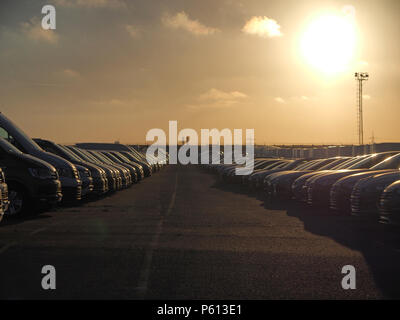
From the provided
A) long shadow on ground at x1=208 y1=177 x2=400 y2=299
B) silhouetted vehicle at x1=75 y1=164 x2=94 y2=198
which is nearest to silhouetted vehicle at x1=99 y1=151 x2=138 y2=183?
silhouetted vehicle at x1=75 y1=164 x2=94 y2=198

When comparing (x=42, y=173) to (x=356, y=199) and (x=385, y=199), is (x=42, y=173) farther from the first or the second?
(x=385, y=199)

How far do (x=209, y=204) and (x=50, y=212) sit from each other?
193 inches

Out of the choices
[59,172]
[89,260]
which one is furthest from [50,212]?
[89,260]

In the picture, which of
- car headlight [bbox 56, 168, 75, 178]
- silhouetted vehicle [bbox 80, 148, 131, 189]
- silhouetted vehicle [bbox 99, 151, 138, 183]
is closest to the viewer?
car headlight [bbox 56, 168, 75, 178]

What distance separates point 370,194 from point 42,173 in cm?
680

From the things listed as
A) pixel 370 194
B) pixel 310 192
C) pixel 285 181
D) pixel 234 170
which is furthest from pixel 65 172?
pixel 234 170

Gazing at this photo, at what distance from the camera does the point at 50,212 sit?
14586 mm

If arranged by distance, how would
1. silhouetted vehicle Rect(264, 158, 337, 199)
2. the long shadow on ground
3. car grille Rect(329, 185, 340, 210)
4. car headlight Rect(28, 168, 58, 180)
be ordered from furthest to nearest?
1. silhouetted vehicle Rect(264, 158, 337, 199)
2. car grille Rect(329, 185, 340, 210)
3. car headlight Rect(28, 168, 58, 180)
4. the long shadow on ground

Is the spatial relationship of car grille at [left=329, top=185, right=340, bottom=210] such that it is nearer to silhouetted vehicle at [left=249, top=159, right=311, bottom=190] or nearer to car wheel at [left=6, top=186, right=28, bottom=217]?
car wheel at [left=6, top=186, right=28, bottom=217]

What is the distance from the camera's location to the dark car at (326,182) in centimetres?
1460

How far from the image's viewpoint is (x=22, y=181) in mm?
13000

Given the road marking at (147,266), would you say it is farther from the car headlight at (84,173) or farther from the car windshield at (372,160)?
the car windshield at (372,160)

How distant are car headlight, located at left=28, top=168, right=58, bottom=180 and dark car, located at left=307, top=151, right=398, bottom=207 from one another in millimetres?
6122

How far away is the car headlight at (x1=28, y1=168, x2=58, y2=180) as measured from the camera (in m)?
13.1
